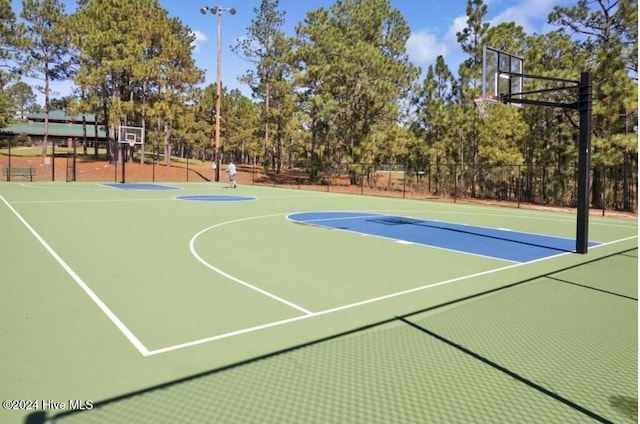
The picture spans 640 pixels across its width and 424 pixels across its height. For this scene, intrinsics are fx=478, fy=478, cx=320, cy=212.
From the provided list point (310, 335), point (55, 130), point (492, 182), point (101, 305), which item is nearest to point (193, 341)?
point (310, 335)

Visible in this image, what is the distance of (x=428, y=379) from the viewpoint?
3.47 metres

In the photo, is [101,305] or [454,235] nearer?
[101,305]

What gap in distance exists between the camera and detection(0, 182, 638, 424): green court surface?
308cm

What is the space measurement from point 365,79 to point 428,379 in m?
27.6

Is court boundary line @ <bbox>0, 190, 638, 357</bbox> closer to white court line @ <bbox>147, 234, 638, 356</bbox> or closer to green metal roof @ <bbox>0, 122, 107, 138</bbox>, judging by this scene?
white court line @ <bbox>147, 234, 638, 356</bbox>

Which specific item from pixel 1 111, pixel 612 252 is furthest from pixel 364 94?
pixel 1 111

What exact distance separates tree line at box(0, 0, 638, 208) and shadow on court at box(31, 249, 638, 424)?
658 inches

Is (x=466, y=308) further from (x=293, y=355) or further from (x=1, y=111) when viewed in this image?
(x=1, y=111)

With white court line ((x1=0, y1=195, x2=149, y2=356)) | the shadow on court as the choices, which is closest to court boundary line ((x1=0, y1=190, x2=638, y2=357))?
white court line ((x1=0, y1=195, x2=149, y2=356))

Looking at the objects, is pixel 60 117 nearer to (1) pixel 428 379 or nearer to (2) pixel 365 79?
(2) pixel 365 79

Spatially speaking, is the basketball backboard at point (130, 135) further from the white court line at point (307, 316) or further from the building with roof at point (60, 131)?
the building with roof at point (60, 131)

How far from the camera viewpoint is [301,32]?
32.5 m

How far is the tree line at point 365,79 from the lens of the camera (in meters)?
20.5

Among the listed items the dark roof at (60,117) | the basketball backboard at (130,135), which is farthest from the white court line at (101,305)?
the dark roof at (60,117)
